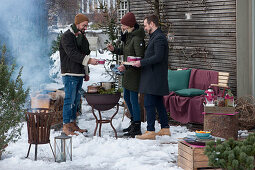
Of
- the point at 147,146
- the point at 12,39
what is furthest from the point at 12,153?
the point at 12,39

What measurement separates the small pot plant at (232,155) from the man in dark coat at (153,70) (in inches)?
97.2

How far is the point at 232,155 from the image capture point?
4625 millimetres

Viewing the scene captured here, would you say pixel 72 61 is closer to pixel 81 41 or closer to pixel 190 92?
pixel 81 41

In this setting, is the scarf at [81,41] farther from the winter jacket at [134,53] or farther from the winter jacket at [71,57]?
the winter jacket at [134,53]

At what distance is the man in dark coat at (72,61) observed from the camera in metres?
7.66

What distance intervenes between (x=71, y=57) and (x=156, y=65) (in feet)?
4.67

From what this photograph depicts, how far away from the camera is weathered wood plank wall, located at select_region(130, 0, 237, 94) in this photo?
29.8ft

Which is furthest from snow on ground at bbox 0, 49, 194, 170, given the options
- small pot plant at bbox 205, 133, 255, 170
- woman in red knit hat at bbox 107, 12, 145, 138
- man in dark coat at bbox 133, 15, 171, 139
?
small pot plant at bbox 205, 133, 255, 170

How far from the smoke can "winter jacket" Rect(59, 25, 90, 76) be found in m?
4.74

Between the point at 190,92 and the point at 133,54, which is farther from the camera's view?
the point at 190,92

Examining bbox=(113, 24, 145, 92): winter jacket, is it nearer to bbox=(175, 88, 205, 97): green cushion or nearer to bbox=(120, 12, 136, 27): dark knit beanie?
bbox=(120, 12, 136, 27): dark knit beanie

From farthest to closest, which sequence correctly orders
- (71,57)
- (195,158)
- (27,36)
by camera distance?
(27,36) → (71,57) → (195,158)

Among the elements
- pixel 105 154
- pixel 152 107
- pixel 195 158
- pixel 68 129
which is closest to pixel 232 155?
pixel 195 158

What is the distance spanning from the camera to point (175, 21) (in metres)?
10.4
